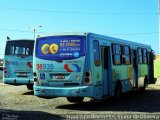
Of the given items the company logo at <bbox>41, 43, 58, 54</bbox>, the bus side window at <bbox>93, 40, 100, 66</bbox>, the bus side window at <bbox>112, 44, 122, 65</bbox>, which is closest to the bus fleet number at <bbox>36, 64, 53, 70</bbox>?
the company logo at <bbox>41, 43, 58, 54</bbox>

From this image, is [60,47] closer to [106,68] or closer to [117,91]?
[106,68]

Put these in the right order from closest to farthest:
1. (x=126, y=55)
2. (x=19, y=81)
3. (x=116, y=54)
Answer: (x=116, y=54) → (x=126, y=55) → (x=19, y=81)

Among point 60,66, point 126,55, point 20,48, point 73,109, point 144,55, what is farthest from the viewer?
point 144,55

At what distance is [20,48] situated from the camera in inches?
937

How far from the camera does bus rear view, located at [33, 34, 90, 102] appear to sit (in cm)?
1628

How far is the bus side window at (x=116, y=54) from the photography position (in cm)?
1900

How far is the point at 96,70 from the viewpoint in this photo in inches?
655

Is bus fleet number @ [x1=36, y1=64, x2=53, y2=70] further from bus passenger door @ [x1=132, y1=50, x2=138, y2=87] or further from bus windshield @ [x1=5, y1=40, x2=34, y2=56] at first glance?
bus passenger door @ [x1=132, y1=50, x2=138, y2=87]

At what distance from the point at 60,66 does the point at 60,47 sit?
71cm

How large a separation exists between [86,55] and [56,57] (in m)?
1.24

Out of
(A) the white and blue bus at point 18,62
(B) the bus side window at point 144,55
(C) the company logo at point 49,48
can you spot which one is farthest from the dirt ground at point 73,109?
(B) the bus side window at point 144,55

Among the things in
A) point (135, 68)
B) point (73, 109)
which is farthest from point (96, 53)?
point (135, 68)

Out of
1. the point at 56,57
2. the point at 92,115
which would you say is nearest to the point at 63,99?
the point at 56,57

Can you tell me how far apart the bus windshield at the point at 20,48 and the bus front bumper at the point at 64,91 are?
695 cm
